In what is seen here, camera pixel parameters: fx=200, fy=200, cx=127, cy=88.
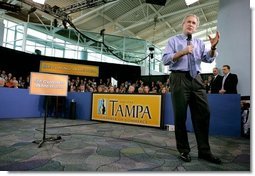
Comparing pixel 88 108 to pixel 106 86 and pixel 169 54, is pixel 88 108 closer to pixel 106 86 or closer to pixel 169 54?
pixel 106 86

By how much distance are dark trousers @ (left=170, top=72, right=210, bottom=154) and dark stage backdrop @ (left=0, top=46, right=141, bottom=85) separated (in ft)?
28.7

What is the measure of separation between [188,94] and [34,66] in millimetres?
9109

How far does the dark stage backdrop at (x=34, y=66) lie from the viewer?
8641 millimetres

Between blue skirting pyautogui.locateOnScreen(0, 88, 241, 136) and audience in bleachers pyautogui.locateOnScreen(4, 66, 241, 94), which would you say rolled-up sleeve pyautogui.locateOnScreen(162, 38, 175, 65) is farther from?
audience in bleachers pyautogui.locateOnScreen(4, 66, 241, 94)

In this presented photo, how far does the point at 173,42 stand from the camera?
209 centimetres

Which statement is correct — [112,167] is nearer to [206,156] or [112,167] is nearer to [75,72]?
[206,156]

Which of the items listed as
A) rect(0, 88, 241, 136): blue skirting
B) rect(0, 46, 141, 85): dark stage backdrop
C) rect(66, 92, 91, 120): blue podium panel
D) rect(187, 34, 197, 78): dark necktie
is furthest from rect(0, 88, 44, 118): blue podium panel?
rect(187, 34, 197, 78): dark necktie

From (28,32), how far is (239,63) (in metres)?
9.93

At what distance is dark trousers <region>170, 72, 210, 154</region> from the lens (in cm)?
196

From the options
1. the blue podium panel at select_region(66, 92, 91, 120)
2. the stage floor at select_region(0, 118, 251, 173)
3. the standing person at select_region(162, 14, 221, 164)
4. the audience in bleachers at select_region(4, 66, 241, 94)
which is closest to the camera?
the stage floor at select_region(0, 118, 251, 173)

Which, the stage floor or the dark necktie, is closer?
the stage floor

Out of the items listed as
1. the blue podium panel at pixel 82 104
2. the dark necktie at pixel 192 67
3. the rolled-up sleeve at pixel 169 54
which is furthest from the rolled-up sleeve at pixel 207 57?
the blue podium panel at pixel 82 104

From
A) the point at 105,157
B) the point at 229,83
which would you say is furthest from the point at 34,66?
the point at 105,157

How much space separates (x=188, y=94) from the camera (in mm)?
1986
